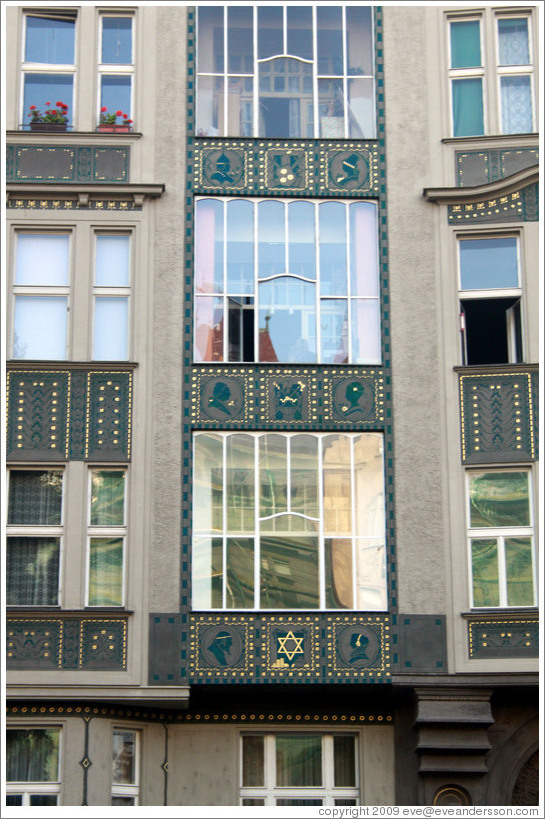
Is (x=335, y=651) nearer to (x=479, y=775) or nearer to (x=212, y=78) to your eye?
(x=479, y=775)

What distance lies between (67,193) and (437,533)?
7300 millimetres

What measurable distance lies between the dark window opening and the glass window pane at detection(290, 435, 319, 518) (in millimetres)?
2620

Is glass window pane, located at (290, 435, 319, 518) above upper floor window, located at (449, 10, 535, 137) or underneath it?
underneath

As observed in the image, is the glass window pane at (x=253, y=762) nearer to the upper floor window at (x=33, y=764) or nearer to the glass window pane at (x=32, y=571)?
the upper floor window at (x=33, y=764)

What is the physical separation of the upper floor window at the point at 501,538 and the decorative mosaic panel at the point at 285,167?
187 inches

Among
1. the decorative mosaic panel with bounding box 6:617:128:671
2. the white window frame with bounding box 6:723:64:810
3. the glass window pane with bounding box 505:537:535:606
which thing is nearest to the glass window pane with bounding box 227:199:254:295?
the decorative mosaic panel with bounding box 6:617:128:671

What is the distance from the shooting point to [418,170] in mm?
20375

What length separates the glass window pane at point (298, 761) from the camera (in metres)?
18.9

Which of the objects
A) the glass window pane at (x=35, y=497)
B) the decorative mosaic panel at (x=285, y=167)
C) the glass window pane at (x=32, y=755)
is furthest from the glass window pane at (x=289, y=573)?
the decorative mosaic panel at (x=285, y=167)

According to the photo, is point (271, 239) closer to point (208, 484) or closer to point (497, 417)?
point (208, 484)

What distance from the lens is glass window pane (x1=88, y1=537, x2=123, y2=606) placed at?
18.7 meters

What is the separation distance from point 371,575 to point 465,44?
8325 mm

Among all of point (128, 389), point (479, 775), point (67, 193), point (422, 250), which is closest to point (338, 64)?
point (422, 250)

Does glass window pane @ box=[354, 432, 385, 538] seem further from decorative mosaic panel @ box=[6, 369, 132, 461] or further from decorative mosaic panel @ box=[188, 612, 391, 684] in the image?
decorative mosaic panel @ box=[6, 369, 132, 461]
